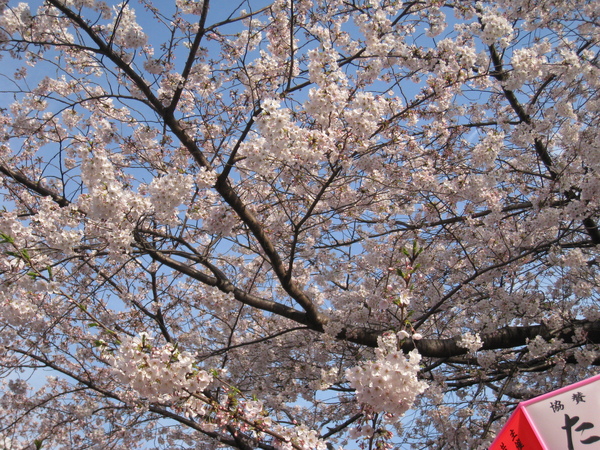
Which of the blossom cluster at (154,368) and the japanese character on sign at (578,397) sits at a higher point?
the blossom cluster at (154,368)

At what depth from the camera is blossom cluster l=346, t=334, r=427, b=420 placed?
7.88 ft

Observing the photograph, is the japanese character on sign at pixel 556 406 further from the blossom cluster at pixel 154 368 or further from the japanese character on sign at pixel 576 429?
the blossom cluster at pixel 154 368

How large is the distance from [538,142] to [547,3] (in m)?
1.57

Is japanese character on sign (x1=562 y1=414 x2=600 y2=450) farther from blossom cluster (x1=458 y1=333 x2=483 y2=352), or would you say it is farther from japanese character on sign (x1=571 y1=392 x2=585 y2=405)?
blossom cluster (x1=458 y1=333 x2=483 y2=352)

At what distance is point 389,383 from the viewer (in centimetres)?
240

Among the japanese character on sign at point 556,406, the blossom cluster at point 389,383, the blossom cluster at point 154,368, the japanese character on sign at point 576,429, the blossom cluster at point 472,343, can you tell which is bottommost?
the japanese character on sign at point 576,429

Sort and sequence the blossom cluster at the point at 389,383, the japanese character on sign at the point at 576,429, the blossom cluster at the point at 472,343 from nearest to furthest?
the japanese character on sign at the point at 576,429 < the blossom cluster at the point at 389,383 < the blossom cluster at the point at 472,343

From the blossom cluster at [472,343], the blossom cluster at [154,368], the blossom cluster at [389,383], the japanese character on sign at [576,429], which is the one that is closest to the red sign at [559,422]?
the japanese character on sign at [576,429]

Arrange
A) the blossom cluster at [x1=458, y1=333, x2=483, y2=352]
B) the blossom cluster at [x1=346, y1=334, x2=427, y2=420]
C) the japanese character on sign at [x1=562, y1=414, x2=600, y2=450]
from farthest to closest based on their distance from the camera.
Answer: the blossom cluster at [x1=458, y1=333, x2=483, y2=352]
the blossom cluster at [x1=346, y1=334, x2=427, y2=420]
the japanese character on sign at [x1=562, y1=414, x2=600, y2=450]

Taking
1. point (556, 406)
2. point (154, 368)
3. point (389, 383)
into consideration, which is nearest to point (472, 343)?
point (556, 406)

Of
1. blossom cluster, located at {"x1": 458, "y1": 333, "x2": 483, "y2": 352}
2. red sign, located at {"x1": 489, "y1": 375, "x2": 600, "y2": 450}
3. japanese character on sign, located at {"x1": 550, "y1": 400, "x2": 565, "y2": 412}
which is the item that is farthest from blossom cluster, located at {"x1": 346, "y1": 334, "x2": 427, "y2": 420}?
blossom cluster, located at {"x1": 458, "y1": 333, "x2": 483, "y2": 352}

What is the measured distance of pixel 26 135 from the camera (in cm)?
582

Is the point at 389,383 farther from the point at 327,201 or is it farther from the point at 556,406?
the point at 327,201

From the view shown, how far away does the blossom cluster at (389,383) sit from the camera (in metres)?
2.40
